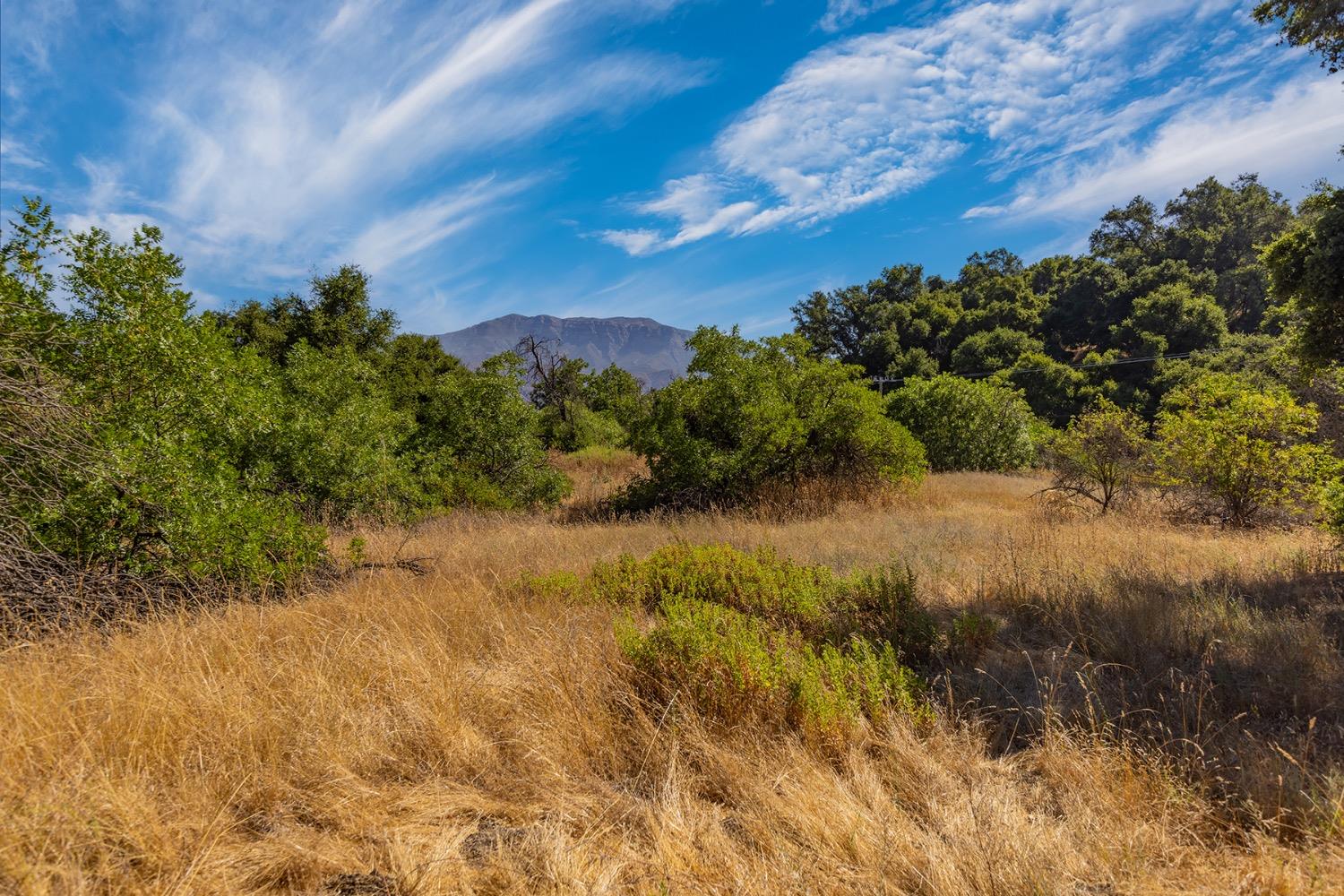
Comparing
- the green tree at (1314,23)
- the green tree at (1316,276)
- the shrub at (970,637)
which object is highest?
the green tree at (1314,23)

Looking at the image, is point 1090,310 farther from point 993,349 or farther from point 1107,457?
point 1107,457

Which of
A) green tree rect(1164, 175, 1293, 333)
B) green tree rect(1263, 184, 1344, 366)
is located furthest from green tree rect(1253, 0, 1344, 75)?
green tree rect(1164, 175, 1293, 333)

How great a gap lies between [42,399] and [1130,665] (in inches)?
305

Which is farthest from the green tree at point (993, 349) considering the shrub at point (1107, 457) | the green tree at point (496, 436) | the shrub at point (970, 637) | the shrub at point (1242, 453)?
the shrub at point (970, 637)

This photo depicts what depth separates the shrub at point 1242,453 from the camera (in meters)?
8.31

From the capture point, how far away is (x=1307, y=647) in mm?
3795

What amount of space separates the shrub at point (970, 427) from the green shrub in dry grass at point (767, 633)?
16.5 metres

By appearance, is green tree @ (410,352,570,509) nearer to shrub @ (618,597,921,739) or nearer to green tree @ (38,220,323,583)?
green tree @ (38,220,323,583)

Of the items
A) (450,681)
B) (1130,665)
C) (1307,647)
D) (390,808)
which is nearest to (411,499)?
(450,681)

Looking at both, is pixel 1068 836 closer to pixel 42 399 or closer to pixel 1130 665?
pixel 1130 665

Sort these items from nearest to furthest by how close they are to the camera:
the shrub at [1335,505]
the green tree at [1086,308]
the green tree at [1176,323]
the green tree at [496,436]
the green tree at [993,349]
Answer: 1. the shrub at [1335,505]
2. the green tree at [496,436]
3. the green tree at [1176,323]
4. the green tree at [993,349]
5. the green tree at [1086,308]

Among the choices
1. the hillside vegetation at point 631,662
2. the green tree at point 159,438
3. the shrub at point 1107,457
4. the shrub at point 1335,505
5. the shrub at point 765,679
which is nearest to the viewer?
the hillside vegetation at point 631,662

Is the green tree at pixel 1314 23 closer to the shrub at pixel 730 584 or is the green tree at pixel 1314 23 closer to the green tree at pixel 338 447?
the shrub at pixel 730 584

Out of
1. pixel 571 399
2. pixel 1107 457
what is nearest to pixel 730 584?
pixel 1107 457
